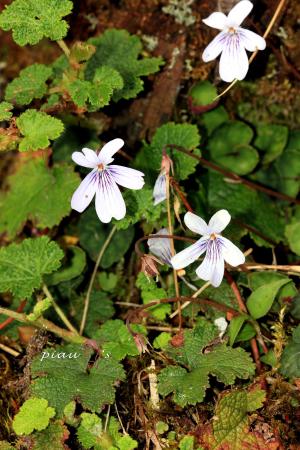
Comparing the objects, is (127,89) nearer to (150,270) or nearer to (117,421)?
(150,270)

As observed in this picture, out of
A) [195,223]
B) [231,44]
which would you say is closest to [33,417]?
[195,223]

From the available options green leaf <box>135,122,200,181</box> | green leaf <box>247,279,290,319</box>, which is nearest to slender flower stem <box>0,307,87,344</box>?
green leaf <box>247,279,290,319</box>

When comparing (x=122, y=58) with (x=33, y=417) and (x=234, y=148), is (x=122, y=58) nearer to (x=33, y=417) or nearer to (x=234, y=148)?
(x=234, y=148)

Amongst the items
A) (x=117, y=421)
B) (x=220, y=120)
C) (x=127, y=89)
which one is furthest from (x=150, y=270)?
(x=220, y=120)

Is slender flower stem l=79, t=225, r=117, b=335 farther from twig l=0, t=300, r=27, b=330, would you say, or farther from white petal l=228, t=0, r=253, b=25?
white petal l=228, t=0, r=253, b=25

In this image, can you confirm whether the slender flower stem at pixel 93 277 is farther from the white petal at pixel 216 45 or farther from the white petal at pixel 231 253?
the white petal at pixel 216 45

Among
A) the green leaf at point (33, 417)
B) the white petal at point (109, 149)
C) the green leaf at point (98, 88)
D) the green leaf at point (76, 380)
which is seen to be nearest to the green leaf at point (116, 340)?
the green leaf at point (76, 380)
